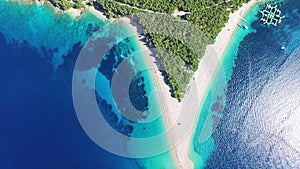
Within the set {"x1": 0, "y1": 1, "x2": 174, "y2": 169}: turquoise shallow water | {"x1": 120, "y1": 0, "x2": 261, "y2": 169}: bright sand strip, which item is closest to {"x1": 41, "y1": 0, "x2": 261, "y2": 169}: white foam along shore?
{"x1": 120, "y1": 0, "x2": 261, "y2": 169}: bright sand strip

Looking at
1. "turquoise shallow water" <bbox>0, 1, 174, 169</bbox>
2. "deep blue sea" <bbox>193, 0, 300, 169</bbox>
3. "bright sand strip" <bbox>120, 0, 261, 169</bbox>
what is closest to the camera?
"deep blue sea" <bbox>193, 0, 300, 169</bbox>

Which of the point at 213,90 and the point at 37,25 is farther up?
the point at 37,25

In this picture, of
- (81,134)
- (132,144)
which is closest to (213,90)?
(132,144)

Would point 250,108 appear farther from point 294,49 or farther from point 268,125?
point 294,49

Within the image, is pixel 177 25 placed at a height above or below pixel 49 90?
above

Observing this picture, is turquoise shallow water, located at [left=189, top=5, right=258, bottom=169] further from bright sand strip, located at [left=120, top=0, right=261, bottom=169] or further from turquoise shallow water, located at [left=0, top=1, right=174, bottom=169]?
turquoise shallow water, located at [left=0, top=1, right=174, bottom=169]

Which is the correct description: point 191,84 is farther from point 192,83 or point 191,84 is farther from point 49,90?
point 49,90

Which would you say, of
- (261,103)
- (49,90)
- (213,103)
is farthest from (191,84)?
(49,90)
